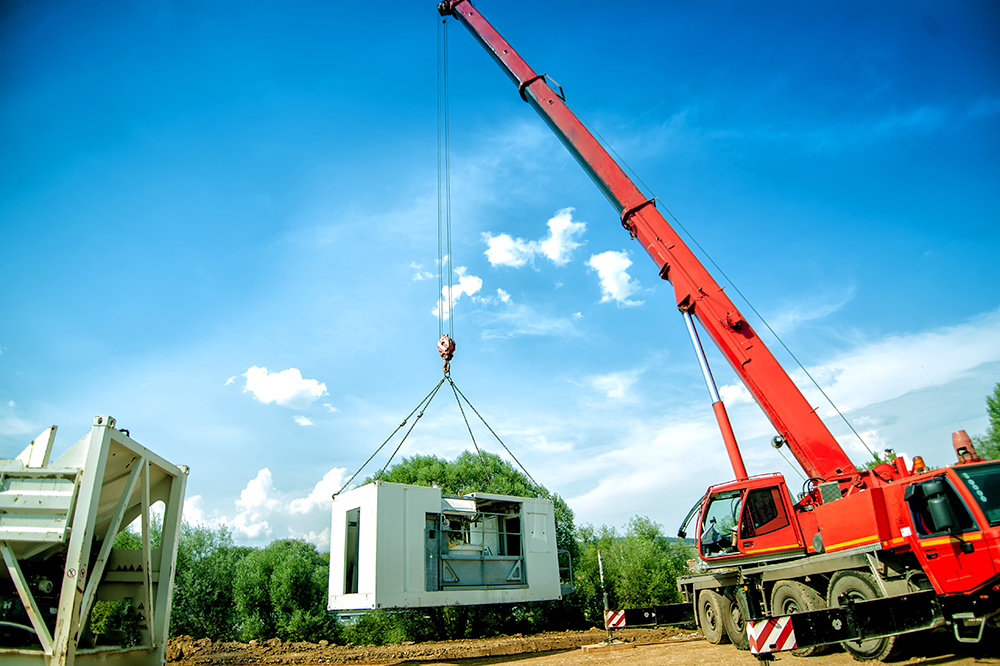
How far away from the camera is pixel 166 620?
22.6 feet

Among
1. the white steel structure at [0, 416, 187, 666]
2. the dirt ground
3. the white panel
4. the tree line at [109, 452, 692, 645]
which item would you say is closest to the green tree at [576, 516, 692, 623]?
the tree line at [109, 452, 692, 645]

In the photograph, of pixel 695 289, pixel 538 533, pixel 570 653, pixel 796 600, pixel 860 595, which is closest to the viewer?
pixel 860 595

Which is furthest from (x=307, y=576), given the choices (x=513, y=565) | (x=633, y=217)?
(x=633, y=217)

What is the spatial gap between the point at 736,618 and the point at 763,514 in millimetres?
2185

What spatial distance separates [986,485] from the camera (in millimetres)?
6164

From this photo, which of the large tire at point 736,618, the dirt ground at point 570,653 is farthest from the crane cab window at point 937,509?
the large tire at point 736,618

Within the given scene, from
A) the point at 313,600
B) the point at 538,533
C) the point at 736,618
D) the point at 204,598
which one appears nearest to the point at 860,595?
the point at 736,618

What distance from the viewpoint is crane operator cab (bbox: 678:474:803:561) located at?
9.23m

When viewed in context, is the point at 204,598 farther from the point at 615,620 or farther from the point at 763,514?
the point at 763,514

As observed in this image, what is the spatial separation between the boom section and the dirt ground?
240 centimetres

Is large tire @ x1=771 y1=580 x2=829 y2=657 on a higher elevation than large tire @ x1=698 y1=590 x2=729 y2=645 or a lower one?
higher

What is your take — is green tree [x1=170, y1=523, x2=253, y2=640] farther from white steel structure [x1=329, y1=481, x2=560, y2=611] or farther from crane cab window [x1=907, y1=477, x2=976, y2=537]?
crane cab window [x1=907, y1=477, x2=976, y2=537]

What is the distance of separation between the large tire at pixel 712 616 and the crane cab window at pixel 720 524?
1.18 m

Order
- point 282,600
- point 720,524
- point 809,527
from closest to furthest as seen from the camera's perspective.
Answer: point 809,527
point 720,524
point 282,600
